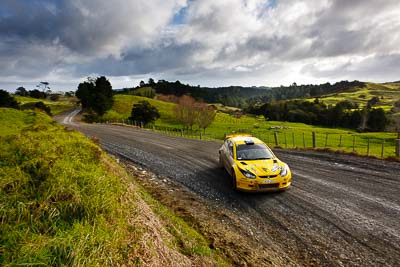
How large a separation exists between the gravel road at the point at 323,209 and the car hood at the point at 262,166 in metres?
0.76

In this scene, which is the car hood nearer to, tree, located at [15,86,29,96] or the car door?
the car door

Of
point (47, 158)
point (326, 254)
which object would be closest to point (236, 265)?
point (326, 254)

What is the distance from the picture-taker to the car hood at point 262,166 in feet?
24.1

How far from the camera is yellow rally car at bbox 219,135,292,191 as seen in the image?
285 inches

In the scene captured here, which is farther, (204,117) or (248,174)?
(204,117)

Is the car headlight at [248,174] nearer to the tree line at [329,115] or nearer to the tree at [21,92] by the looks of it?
the tree line at [329,115]

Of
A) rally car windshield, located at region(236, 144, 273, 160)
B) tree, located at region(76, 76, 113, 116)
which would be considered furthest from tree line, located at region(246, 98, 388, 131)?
rally car windshield, located at region(236, 144, 273, 160)

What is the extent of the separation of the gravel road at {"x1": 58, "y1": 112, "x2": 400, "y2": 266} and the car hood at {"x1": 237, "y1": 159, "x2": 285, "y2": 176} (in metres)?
0.76

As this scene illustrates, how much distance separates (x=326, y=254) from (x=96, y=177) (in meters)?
4.61

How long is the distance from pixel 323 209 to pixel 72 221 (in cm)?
610

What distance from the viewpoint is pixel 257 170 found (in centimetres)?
744

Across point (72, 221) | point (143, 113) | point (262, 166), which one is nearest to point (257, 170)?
point (262, 166)

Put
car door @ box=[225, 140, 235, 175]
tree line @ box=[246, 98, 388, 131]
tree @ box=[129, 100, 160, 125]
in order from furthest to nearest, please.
→ tree line @ box=[246, 98, 388, 131] < tree @ box=[129, 100, 160, 125] < car door @ box=[225, 140, 235, 175]

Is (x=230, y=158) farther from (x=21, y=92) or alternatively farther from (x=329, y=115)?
(x=21, y=92)
